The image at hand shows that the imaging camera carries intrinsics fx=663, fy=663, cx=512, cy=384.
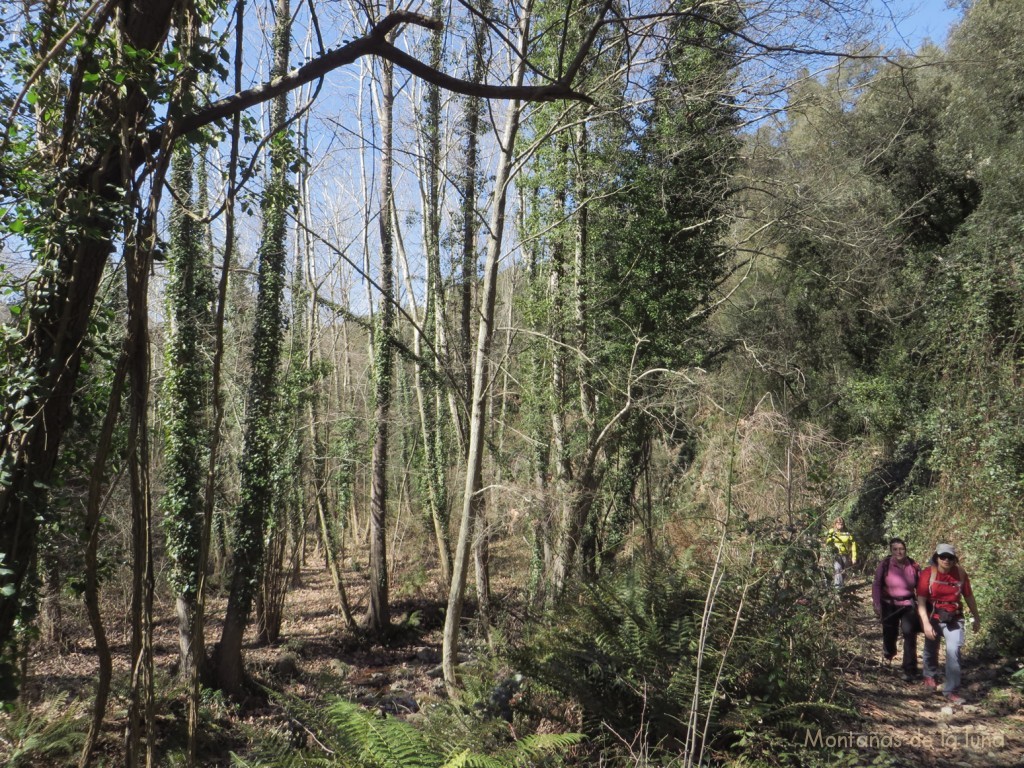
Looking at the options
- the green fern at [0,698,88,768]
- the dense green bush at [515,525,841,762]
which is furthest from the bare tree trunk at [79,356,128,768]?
the green fern at [0,698,88,768]

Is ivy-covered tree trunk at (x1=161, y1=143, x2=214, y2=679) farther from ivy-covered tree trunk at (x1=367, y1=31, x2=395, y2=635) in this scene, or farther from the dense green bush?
the dense green bush

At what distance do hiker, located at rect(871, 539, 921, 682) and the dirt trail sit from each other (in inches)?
10.7

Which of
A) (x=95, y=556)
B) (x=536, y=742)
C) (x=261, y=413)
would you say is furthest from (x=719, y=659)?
(x=261, y=413)

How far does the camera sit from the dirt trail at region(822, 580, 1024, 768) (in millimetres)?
4801

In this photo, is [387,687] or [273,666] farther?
[273,666]

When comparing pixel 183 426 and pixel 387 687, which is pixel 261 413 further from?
pixel 387 687

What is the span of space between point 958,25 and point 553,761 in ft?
57.3

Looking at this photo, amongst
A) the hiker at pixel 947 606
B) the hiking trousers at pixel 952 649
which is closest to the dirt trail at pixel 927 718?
the hiking trousers at pixel 952 649

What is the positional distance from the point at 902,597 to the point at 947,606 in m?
0.65

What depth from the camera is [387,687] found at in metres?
11.2

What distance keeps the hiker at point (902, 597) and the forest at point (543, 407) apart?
390 millimetres

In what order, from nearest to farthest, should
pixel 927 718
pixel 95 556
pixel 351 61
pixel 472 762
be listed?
pixel 95 556 < pixel 351 61 < pixel 472 762 < pixel 927 718

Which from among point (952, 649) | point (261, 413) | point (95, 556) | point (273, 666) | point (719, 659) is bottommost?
point (273, 666)

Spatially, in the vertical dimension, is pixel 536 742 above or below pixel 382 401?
below
